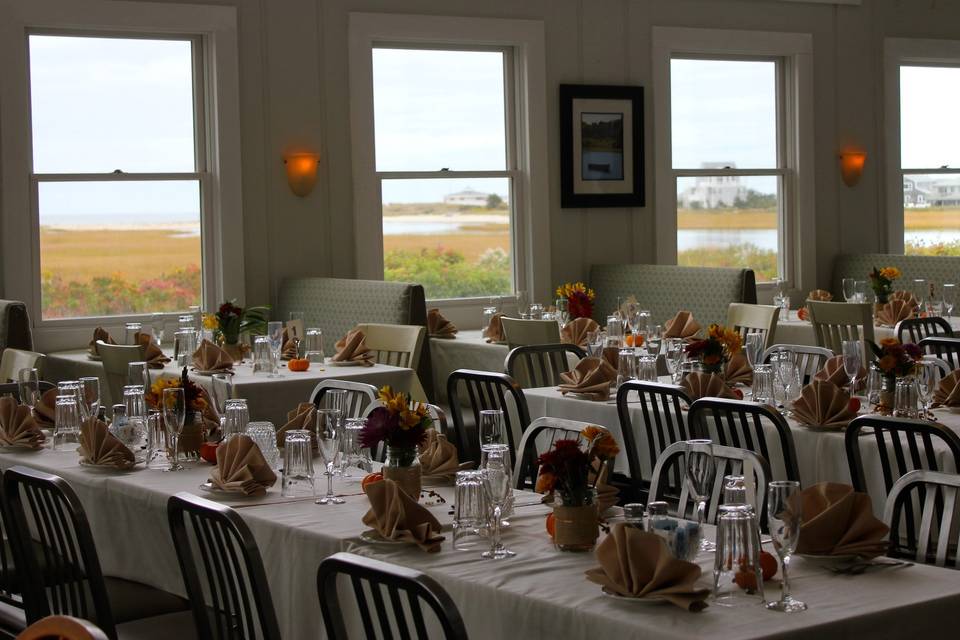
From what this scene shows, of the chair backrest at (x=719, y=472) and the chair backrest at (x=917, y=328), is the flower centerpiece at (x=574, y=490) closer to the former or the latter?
the chair backrest at (x=719, y=472)

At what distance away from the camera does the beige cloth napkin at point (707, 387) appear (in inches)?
188

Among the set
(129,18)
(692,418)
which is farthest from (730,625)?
(129,18)

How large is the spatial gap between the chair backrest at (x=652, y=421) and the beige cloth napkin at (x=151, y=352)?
9.04 ft

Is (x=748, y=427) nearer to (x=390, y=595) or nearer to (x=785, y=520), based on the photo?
(x=785, y=520)

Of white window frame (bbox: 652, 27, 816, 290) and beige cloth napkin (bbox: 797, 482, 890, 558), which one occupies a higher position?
white window frame (bbox: 652, 27, 816, 290)

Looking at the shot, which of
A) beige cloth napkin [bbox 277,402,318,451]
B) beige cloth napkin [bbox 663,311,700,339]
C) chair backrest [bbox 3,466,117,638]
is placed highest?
beige cloth napkin [bbox 663,311,700,339]

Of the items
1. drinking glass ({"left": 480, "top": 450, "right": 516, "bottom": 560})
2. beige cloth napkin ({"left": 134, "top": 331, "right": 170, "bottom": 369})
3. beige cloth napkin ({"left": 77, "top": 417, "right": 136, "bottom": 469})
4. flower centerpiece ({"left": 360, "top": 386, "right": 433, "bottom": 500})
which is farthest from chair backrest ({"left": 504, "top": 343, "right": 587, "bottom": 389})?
drinking glass ({"left": 480, "top": 450, "right": 516, "bottom": 560})

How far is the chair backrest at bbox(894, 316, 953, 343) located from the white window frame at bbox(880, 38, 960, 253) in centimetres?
384

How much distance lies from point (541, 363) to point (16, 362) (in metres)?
2.31

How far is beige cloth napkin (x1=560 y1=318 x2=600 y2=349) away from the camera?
6934 millimetres

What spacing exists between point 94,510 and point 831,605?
2.20 metres

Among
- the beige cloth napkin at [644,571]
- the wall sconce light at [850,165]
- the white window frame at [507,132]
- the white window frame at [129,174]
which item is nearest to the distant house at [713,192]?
the wall sconce light at [850,165]

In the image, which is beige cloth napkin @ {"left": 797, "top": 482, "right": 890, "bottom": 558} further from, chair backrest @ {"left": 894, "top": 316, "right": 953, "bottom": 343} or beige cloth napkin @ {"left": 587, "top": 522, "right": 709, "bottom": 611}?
chair backrest @ {"left": 894, "top": 316, "right": 953, "bottom": 343}

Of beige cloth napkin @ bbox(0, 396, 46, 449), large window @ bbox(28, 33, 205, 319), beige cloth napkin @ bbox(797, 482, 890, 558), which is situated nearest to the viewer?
beige cloth napkin @ bbox(797, 482, 890, 558)
